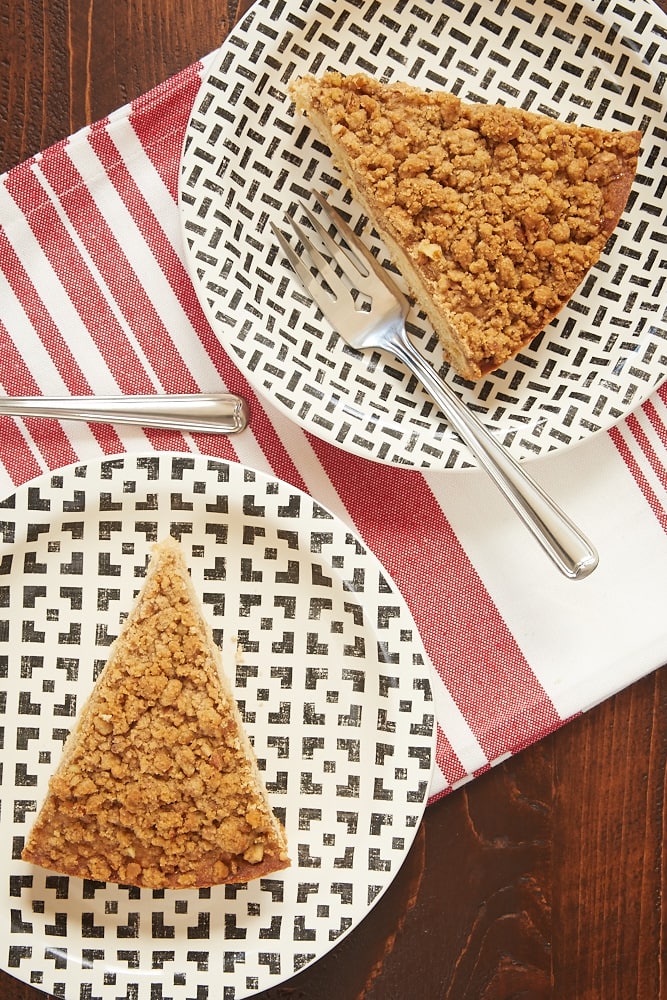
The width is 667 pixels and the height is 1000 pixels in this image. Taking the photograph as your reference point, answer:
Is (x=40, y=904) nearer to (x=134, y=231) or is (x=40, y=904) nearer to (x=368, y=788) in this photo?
(x=368, y=788)

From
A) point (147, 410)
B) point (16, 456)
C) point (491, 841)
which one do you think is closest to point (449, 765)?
point (491, 841)

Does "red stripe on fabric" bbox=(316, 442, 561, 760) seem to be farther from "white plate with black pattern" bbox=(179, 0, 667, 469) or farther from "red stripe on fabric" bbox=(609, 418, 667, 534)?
"red stripe on fabric" bbox=(609, 418, 667, 534)

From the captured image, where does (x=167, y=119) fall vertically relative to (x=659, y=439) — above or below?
above

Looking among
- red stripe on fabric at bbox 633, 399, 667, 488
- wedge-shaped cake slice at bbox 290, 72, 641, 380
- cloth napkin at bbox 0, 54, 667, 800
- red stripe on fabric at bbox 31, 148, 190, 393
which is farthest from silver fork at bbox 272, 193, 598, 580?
red stripe on fabric at bbox 633, 399, 667, 488

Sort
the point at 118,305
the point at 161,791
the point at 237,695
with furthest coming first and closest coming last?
1. the point at 118,305
2. the point at 237,695
3. the point at 161,791

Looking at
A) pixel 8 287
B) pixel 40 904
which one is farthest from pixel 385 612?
pixel 8 287

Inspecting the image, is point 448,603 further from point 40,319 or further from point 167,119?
point 167,119

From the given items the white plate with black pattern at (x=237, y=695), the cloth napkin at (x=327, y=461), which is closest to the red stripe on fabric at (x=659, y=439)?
the cloth napkin at (x=327, y=461)

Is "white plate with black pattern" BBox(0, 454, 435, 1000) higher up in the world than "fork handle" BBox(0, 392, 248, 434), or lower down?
lower down
